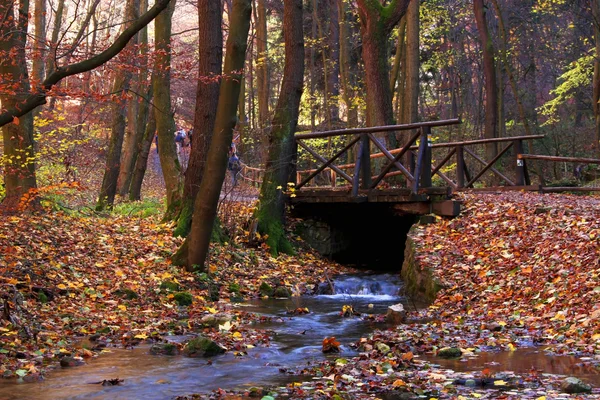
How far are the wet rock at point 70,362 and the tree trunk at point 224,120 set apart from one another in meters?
4.71

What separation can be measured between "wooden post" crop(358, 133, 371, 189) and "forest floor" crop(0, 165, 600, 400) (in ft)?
6.40

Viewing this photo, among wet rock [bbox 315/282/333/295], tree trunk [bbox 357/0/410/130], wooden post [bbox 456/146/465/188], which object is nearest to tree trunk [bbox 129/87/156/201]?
tree trunk [bbox 357/0/410/130]

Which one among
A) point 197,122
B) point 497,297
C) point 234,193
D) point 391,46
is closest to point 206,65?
point 197,122

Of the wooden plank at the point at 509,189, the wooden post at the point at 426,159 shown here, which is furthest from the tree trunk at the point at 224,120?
the wooden plank at the point at 509,189

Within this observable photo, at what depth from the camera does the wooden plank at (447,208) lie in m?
13.6

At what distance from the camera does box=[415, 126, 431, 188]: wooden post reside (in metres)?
13.7

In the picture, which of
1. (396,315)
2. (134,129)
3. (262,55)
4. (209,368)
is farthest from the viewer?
(262,55)

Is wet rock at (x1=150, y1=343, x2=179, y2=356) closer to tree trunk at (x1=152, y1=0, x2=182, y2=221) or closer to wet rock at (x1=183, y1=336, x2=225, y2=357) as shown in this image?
wet rock at (x1=183, y1=336, x2=225, y2=357)

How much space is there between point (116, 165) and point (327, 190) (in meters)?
6.59

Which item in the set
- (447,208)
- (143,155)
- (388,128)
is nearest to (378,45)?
(388,128)

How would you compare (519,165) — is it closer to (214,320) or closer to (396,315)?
(396,315)

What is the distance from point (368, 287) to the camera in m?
13.3

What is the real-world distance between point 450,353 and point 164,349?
110 inches

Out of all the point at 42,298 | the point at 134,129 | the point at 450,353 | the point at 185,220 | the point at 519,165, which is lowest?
the point at 450,353
